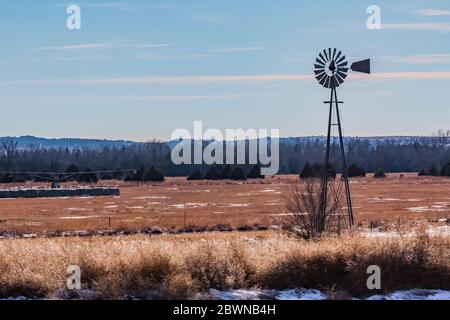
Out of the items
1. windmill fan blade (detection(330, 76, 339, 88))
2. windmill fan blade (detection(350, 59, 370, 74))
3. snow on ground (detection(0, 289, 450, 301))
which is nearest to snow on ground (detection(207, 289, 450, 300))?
snow on ground (detection(0, 289, 450, 301))

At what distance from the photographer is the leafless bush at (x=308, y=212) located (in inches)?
1028

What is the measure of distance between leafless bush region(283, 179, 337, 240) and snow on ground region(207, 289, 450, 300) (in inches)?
349

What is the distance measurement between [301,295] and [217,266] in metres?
1.84

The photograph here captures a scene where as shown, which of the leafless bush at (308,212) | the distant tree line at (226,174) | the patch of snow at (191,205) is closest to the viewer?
the leafless bush at (308,212)

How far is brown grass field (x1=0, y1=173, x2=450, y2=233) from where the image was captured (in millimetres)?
43094

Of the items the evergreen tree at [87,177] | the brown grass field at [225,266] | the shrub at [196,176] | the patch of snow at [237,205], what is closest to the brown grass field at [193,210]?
the patch of snow at [237,205]

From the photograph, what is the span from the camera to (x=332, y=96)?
2864 centimetres

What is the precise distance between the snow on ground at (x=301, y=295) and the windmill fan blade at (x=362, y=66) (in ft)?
40.0

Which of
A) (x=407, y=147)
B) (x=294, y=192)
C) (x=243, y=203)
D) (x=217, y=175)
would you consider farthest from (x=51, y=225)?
(x=407, y=147)

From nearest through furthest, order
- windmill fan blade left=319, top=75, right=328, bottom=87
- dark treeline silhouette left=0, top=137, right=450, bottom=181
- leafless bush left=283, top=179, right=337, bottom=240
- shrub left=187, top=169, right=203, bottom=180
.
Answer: leafless bush left=283, top=179, right=337, bottom=240
windmill fan blade left=319, top=75, right=328, bottom=87
shrub left=187, top=169, right=203, bottom=180
dark treeline silhouette left=0, top=137, right=450, bottom=181

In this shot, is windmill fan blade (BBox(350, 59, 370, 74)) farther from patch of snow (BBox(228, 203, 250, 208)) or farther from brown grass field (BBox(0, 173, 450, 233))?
patch of snow (BBox(228, 203, 250, 208))

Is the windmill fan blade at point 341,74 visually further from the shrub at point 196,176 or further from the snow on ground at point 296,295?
the shrub at point 196,176

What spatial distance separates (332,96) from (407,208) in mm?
29131
